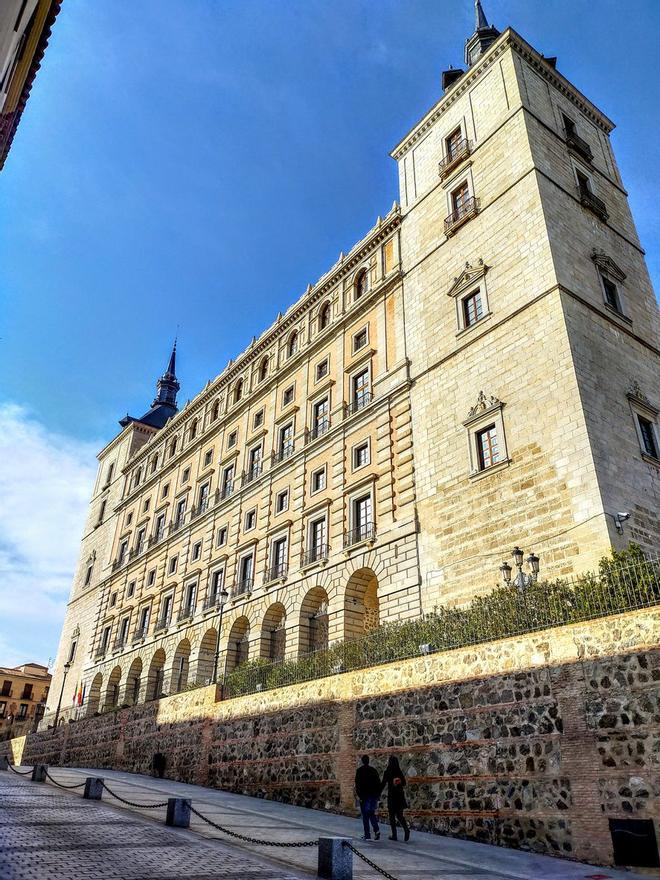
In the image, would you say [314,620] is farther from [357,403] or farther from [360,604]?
[357,403]

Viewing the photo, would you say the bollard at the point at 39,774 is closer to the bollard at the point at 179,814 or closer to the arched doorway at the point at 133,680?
the bollard at the point at 179,814

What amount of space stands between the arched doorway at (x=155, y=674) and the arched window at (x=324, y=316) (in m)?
19.0

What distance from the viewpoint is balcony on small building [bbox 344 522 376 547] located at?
74.7ft

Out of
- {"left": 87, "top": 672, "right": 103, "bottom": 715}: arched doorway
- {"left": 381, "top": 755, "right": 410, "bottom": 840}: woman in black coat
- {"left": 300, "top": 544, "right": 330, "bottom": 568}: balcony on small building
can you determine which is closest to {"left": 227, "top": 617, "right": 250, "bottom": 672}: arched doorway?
{"left": 300, "top": 544, "right": 330, "bottom": 568}: balcony on small building

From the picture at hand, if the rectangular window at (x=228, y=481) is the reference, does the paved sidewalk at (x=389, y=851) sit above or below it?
below

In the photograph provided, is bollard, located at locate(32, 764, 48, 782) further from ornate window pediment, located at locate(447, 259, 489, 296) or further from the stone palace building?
ornate window pediment, located at locate(447, 259, 489, 296)

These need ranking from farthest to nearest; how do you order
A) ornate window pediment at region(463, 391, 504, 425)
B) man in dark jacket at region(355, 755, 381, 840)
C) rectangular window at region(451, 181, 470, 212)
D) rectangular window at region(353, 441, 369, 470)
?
rectangular window at region(451, 181, 470, 212), rectangular window at region(353, 441, 369, 470), ornate window pediment at region(463, 391, 504, 425), man in dark jacket at region(355, 755, 381, 840)

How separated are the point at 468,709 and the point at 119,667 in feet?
102

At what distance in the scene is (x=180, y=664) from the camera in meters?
32.4

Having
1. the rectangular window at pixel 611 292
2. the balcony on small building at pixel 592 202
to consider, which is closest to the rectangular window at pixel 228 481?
the rectangular window at pixel 611 292

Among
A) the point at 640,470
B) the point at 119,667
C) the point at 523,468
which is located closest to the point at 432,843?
the point at 523,468

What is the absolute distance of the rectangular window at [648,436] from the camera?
64.0ft

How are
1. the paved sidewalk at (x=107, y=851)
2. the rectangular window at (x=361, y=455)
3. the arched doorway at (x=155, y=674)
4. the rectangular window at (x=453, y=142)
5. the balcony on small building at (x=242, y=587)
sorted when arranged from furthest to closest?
the arched doorway at (x=155, y=674)
the balcony on small building at (x=242, y=587)
the rectangular window at (x=453, y=142)
the rectangular window at (x=361, y=455)
the paved sidewalk at (x=107, y=851)

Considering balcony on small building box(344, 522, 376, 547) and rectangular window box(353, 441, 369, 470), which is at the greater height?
rectangular window box(353, 441, 369, 470)
